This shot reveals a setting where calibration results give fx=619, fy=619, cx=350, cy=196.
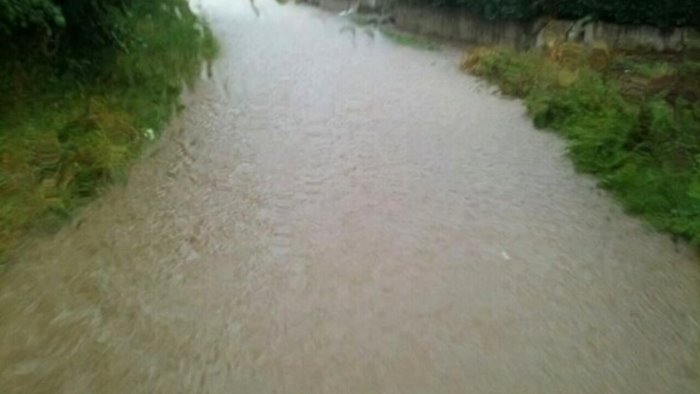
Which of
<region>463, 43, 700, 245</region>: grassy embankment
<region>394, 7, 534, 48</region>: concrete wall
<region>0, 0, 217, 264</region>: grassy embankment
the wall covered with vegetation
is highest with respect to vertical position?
<region>0, 0, 217, 264</region>: grassy embankment

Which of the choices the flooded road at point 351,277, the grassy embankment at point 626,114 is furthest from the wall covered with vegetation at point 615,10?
the flooded road at point 351,277

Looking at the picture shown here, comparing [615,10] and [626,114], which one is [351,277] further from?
[615,10]

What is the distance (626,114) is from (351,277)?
4.28 m

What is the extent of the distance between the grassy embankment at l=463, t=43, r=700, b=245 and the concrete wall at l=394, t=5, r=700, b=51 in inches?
28.2

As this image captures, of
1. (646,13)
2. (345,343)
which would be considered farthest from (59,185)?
(646,13)

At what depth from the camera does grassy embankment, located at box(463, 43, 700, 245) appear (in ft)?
19.0

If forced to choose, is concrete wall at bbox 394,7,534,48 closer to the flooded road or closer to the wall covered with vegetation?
the wall covered with vegetation

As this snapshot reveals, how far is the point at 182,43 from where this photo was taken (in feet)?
34.3

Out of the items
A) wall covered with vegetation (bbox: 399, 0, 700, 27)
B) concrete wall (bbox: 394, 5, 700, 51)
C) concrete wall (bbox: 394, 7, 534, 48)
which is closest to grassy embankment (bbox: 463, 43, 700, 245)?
concrete wall (bbox: 394, 5, 700, 51)

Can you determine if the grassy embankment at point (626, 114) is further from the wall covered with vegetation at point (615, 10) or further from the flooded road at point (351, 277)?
the wall covered with vegetation at point (615, 10)

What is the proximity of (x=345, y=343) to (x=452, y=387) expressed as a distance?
0.76 m

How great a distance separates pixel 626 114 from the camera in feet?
23.6

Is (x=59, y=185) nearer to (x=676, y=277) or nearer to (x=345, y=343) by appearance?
(x=345, y=343)

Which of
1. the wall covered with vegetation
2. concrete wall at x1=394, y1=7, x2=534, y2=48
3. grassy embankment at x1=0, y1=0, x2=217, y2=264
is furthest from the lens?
concrete wall at x1=394, y1=7, x2=534, y2=48
